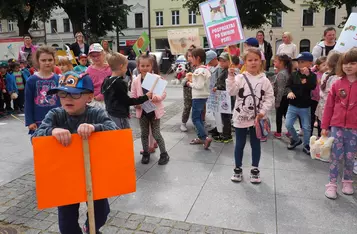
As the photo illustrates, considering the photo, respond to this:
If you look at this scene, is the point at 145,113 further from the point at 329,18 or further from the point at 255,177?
the point at 329,18

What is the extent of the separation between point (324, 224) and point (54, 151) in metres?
2.55

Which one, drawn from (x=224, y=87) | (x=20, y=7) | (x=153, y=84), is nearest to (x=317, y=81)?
(x=224, y=87)

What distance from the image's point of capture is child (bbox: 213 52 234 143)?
5719mm

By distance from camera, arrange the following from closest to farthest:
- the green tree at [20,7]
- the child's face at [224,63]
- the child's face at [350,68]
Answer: the child's face at [350,68] < the child's face at [224,63] < the green tree at [20,7]

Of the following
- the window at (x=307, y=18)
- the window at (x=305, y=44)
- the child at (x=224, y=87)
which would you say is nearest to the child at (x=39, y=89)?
the child at (x=224, y=87)

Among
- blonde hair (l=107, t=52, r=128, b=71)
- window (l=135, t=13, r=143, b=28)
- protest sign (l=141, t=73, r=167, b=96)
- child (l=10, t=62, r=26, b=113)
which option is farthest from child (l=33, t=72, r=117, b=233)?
window (l=135, t=13, r=143, b=28)

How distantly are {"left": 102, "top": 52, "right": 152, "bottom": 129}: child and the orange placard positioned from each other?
2076mm

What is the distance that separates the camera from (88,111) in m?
2.39

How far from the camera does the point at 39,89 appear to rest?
12.5 feet

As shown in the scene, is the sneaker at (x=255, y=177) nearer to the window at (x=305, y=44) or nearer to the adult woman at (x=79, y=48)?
the adult woman at (x=79, y=48)

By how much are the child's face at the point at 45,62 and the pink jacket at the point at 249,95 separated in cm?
217

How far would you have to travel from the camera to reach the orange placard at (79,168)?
1.99 m

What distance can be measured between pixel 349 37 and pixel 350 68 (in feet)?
6.03

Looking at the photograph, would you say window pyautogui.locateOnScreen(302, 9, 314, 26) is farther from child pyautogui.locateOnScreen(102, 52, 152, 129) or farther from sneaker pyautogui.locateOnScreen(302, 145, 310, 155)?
child pyautogui.locateOnScreen(102, 52, 152, 129)
